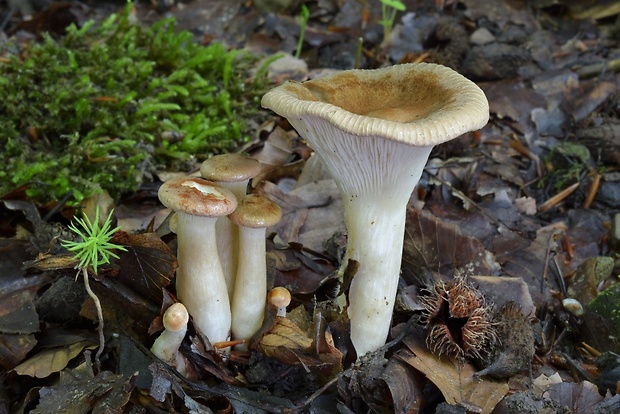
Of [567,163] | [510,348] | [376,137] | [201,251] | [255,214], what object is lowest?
[567,163]

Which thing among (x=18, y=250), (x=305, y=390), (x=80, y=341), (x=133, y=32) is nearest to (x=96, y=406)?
(x=80, y=341)

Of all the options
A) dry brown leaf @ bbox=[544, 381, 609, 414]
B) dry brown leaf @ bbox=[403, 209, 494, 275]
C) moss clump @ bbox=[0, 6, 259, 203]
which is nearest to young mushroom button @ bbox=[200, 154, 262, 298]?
dry brown leaf @ bbox=[403, 209, 494, 275]

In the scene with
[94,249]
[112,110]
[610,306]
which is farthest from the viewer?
[112,110]

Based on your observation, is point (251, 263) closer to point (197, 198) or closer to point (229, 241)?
point (229, 241)

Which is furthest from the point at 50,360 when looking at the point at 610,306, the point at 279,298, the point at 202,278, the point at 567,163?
the point at 567,163

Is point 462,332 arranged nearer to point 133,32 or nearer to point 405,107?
point 405,107

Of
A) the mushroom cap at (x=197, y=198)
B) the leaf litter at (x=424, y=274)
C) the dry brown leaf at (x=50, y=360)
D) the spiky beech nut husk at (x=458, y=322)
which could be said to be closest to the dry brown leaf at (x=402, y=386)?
the leaf litter at (x=424, y=274)
